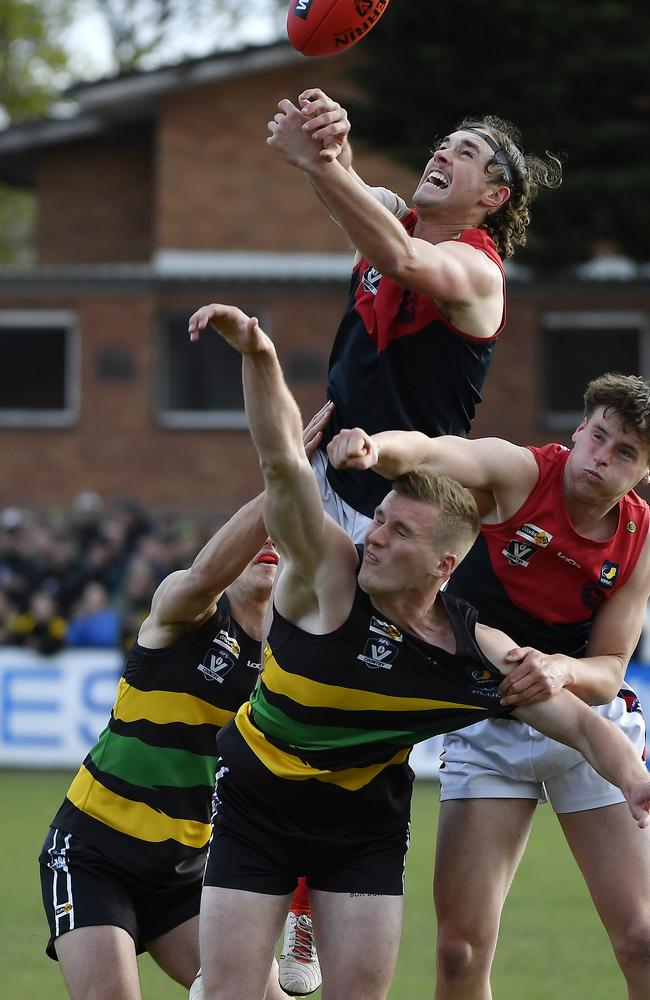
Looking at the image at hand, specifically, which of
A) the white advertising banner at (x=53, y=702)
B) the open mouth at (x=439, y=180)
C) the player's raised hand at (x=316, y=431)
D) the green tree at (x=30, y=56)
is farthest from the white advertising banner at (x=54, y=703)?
the green tree at (x=30, y=56)

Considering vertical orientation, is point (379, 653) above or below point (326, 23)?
below

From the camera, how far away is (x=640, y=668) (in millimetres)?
13406

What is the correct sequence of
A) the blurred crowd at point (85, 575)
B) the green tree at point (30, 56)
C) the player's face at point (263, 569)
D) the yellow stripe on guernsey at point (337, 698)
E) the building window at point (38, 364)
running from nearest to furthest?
the yellow stripe on guernsey at point (337, 698), the player's face at point (263, 569), the blurred crowd at point (85, 575), the building window at point (38, 364), the green tree at point (30, 56)

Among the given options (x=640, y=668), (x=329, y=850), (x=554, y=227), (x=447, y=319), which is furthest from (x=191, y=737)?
(x=554, y=227)

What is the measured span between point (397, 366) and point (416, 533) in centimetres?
86

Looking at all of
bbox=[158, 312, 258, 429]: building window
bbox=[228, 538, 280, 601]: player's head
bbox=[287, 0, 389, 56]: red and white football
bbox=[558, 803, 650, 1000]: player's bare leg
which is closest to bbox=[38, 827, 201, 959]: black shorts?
bbox=[228, 538, 280, 601]: player's head

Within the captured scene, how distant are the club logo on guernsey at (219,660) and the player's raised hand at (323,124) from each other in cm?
180

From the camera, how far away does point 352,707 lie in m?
4.77

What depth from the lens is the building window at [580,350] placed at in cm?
2197

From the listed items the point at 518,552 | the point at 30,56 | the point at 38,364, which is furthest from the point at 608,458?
the point at 30,56

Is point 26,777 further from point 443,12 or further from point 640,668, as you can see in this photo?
point 443,12

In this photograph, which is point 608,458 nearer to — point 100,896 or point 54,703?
point 100,896

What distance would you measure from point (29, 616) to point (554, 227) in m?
7.51

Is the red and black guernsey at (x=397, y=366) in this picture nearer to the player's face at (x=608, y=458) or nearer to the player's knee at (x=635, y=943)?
the player's face at (x=608, y=458)
